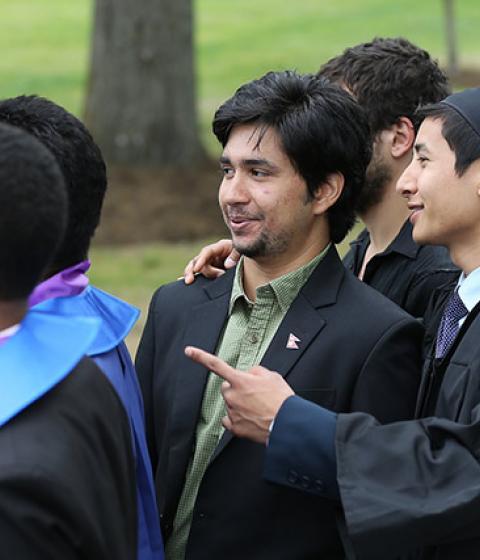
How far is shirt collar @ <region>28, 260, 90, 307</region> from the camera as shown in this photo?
303 centimetres

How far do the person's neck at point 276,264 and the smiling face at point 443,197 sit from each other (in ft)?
1.09

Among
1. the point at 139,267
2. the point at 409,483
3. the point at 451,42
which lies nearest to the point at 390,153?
the point at 409,483

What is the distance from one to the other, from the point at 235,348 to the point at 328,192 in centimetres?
54

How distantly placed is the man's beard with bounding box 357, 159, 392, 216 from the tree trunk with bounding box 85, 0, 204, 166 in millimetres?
9632

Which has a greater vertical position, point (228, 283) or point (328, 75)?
point (328, 75)

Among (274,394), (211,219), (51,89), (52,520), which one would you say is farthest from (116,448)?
(51,89)

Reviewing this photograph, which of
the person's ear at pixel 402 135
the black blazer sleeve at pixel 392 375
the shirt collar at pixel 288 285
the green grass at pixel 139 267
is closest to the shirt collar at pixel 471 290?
the black blazer sleeve at pixel 392 375

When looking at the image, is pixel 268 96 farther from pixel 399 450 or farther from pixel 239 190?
pixel 399 450

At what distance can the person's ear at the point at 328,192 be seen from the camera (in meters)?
3.69

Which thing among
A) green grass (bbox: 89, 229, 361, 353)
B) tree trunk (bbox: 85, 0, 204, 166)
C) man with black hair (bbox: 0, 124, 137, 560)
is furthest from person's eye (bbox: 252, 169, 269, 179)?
tree trunk (bbox: 85, 0, 204, 166)

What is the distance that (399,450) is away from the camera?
307cm

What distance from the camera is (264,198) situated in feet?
11.9

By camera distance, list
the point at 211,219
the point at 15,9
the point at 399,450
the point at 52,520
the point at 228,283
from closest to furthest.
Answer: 1. the point at 52,520
2. the point at 399,450
3. the point at 228,283
4. the point at 211,219
5. the point at 15,9

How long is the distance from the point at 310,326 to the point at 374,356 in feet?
0.71
